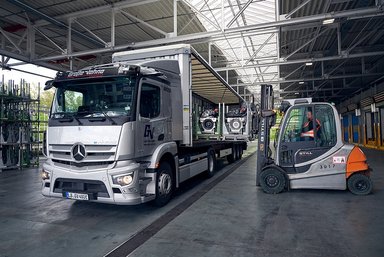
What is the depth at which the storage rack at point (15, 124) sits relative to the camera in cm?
1052

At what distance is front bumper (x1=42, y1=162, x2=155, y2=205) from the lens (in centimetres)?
431

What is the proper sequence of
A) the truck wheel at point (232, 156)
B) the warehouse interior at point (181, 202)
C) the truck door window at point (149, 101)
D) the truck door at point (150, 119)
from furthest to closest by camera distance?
the truck wheel at point (232, 156)
the truck door window at point (149, 101)
the truck door at point (150, 119)
the warehouse interior at point (181, 202)

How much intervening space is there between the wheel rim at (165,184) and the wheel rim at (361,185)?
167 inches

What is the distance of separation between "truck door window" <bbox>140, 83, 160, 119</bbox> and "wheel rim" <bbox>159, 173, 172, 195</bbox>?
1192mm

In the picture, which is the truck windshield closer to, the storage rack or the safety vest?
the safety vest

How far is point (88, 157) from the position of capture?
174 inches

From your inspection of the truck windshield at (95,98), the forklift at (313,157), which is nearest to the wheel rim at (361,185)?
the forklift at (313,157)

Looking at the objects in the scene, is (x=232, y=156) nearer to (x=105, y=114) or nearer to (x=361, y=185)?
(x=361, y=185)

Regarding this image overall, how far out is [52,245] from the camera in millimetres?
3623

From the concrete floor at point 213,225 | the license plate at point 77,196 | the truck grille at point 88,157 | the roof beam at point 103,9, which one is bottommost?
the concrete floor at point 213,225

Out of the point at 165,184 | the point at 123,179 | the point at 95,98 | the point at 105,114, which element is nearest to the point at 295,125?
the point at 165,184

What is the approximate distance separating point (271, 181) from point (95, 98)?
4309 mm

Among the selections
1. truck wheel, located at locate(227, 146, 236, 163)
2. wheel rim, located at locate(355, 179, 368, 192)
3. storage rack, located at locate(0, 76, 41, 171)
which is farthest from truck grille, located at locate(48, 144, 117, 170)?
truck wheel, located at locate(227, 146, 236, 163)

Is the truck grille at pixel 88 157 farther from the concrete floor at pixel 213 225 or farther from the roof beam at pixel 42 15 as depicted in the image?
the roof beam at pixel 42 15
